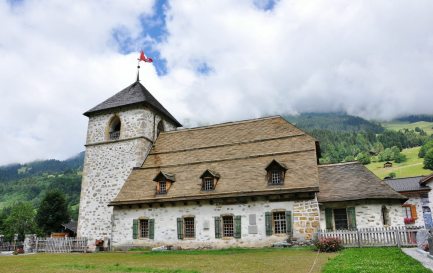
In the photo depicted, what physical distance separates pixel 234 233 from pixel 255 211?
1922 mm

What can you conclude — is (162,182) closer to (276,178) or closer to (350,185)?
(276,178)

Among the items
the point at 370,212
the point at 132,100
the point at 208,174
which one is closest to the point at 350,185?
the point at 370,212

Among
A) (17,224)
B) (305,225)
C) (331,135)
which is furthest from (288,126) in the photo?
(331,135)

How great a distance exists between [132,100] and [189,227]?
42.9 feet

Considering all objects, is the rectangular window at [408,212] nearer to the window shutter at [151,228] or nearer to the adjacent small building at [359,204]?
the adjacent small building at [359,204]

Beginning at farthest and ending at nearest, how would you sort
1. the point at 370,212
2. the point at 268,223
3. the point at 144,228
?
the point at 144,228 < the point at 268,223 < the point at 370,212

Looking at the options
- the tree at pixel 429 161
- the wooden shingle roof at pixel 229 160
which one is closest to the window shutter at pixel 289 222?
the wooden shingle roof at pixel 229 160

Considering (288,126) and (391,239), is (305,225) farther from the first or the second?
(288,126)

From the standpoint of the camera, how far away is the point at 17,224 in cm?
6931

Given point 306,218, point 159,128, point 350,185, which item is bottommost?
point 306,218

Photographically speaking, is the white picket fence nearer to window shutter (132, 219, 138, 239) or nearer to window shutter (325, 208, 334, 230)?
window shutter (132, 219, 138, 239)

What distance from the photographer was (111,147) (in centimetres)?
3142

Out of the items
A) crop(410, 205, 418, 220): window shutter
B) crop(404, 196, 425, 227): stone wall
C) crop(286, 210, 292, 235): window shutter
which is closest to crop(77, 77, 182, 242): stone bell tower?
crop(286, 210, 292, 235): window shutter

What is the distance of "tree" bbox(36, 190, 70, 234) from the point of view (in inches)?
2425
